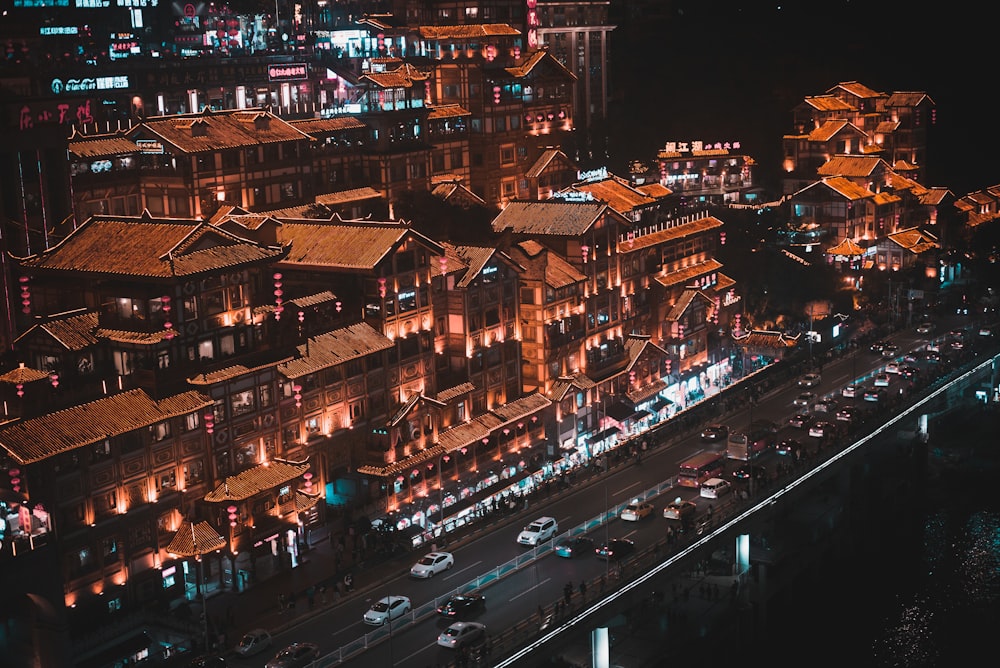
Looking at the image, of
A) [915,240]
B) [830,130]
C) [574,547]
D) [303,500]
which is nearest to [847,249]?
[915,240]

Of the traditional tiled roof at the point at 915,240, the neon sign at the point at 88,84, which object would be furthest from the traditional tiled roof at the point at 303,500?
the traditional tiled roof at the point at 915,240

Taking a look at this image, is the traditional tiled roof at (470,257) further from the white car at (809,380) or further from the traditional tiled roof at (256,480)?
the white car at (809,380)

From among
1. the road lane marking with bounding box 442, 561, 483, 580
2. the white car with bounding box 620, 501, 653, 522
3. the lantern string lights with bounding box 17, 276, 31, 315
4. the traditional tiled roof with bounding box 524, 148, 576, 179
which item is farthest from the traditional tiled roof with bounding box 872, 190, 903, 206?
the lantern string lights with bounding box 17, 276, 31, 315

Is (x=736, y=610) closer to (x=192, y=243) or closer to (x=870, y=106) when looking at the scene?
(x=192, y=243)

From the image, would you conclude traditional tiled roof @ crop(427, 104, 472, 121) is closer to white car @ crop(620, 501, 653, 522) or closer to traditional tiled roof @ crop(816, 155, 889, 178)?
white car @ crop(620, 501, 653, 522)

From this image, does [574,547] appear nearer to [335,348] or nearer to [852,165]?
[335,348]

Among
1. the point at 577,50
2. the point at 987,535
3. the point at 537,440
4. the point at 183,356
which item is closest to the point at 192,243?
the point at 183,356
